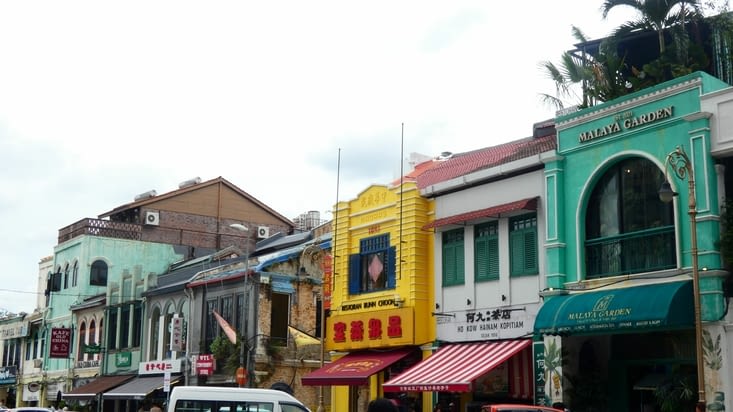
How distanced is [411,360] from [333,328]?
144 inches

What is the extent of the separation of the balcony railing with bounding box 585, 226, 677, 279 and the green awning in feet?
2.18

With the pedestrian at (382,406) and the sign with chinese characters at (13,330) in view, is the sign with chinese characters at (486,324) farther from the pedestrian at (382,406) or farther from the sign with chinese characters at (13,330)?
the sign with chinese characters at (13,330)

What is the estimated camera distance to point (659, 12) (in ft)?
83.8

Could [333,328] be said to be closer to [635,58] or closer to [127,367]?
[635,58]

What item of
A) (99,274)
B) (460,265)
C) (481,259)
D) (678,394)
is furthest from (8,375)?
(678,394)

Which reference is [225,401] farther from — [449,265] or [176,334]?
[176,334]

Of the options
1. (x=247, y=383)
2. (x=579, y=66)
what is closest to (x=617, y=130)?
(x=579, y=66)

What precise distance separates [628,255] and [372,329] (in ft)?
31.1

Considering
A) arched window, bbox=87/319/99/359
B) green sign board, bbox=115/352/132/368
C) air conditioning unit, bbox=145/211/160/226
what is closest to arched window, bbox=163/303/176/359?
green sign board, bbox=115/352/132/368

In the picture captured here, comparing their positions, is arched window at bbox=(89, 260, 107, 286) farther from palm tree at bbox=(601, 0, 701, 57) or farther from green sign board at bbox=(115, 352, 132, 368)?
palm tree at bbox=(601, 0, 701, 57)

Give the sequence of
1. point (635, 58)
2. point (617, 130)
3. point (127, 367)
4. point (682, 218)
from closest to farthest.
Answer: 1. point (682, 218)
2. point (617, 130)
3. point (635, 58)
4. point (127, 367)

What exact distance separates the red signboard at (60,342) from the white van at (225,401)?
33.2 meters

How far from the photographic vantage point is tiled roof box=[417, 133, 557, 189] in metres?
27.7

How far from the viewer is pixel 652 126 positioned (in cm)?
2197
